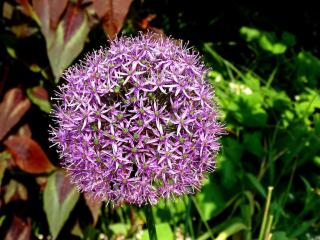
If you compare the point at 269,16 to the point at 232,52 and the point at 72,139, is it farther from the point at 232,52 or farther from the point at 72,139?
the point at 72,139

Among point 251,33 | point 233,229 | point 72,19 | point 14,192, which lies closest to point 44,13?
point 72,19

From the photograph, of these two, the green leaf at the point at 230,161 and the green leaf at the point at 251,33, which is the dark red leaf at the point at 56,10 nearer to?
the green leaf at the point at 230,161

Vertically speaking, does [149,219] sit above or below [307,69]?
above

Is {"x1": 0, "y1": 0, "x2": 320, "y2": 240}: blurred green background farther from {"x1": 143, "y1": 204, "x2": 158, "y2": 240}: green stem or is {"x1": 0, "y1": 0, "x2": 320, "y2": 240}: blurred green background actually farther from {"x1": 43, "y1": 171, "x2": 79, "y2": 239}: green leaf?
{"x1": 143, "y1": 204, "x2": 158, "y2": 240}: green stem

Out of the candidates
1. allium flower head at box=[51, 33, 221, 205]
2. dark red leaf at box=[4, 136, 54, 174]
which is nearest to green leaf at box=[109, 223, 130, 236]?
dark red leaf at box=[4, 136, 54, 174]

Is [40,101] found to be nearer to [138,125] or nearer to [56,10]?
[56,10]

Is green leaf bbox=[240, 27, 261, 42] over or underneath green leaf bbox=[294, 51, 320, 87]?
→ over

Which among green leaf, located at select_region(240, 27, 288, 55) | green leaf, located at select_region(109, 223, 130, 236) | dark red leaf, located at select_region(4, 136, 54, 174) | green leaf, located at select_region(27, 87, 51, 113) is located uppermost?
green leaf, located at select_region(27, 87, 51, 113)

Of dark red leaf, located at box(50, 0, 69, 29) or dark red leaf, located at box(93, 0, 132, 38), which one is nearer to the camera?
dark red leaf, located at box(93, 0, 132, 38)
